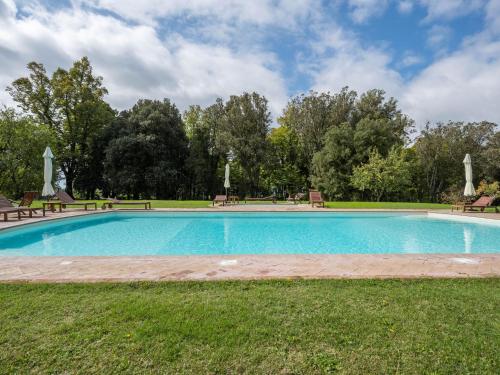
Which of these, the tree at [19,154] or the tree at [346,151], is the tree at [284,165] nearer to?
the tree at [346,151]

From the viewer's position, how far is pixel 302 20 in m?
10.9

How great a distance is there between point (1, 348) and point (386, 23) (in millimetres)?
13574

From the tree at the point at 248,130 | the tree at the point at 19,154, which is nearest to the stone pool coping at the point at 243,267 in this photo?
the tree at the point at 19,154

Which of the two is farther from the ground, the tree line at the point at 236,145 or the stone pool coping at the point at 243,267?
the tree line at the point at 236,145

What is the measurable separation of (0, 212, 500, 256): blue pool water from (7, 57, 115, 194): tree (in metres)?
16.6

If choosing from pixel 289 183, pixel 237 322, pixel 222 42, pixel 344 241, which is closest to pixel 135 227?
pixel 344 241

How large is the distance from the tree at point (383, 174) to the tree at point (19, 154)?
2447 centimetres

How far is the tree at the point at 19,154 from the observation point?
19.2 metres

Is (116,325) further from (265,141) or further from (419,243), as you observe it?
(265,141)

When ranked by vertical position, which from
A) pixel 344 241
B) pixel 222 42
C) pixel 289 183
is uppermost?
pixel 222 42

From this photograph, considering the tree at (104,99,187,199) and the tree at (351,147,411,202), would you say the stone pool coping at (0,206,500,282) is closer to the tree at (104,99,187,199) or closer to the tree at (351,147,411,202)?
the tree at (351,147,411,202)

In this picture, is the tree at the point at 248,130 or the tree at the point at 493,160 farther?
the tree at the point at 248,130

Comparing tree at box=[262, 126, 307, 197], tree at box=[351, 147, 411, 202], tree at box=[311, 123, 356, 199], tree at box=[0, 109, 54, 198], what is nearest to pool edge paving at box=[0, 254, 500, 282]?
tree at box=[351, 147, 411, 202]

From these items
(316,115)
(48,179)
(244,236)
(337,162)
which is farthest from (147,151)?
(244,236)
